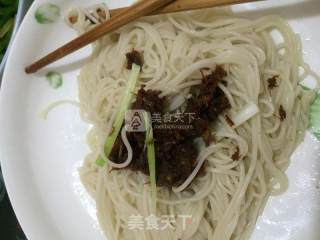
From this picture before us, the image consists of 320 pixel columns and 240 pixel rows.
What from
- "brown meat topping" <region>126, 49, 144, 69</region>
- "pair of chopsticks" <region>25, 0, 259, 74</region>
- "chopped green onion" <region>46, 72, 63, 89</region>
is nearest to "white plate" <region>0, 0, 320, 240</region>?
"chopped green onion" <region>46, 72, 63, 89</region>

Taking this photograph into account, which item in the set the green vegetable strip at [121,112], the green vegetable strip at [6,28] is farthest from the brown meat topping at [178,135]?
the green vegetable strip at [6,28]

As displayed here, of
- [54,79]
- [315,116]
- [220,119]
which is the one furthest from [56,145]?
[315,116]

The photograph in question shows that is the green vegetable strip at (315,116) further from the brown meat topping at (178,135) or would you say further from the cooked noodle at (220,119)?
the brown meat topping at (178,135)

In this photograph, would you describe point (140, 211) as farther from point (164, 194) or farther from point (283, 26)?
point (283, 26)

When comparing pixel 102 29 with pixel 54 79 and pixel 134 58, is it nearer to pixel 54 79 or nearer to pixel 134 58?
pixel 134 58

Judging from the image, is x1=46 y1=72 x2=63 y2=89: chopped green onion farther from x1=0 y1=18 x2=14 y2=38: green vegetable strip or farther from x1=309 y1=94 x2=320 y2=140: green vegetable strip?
x1=309 y1=94 x2=320 y2=140: green vegetable strip
